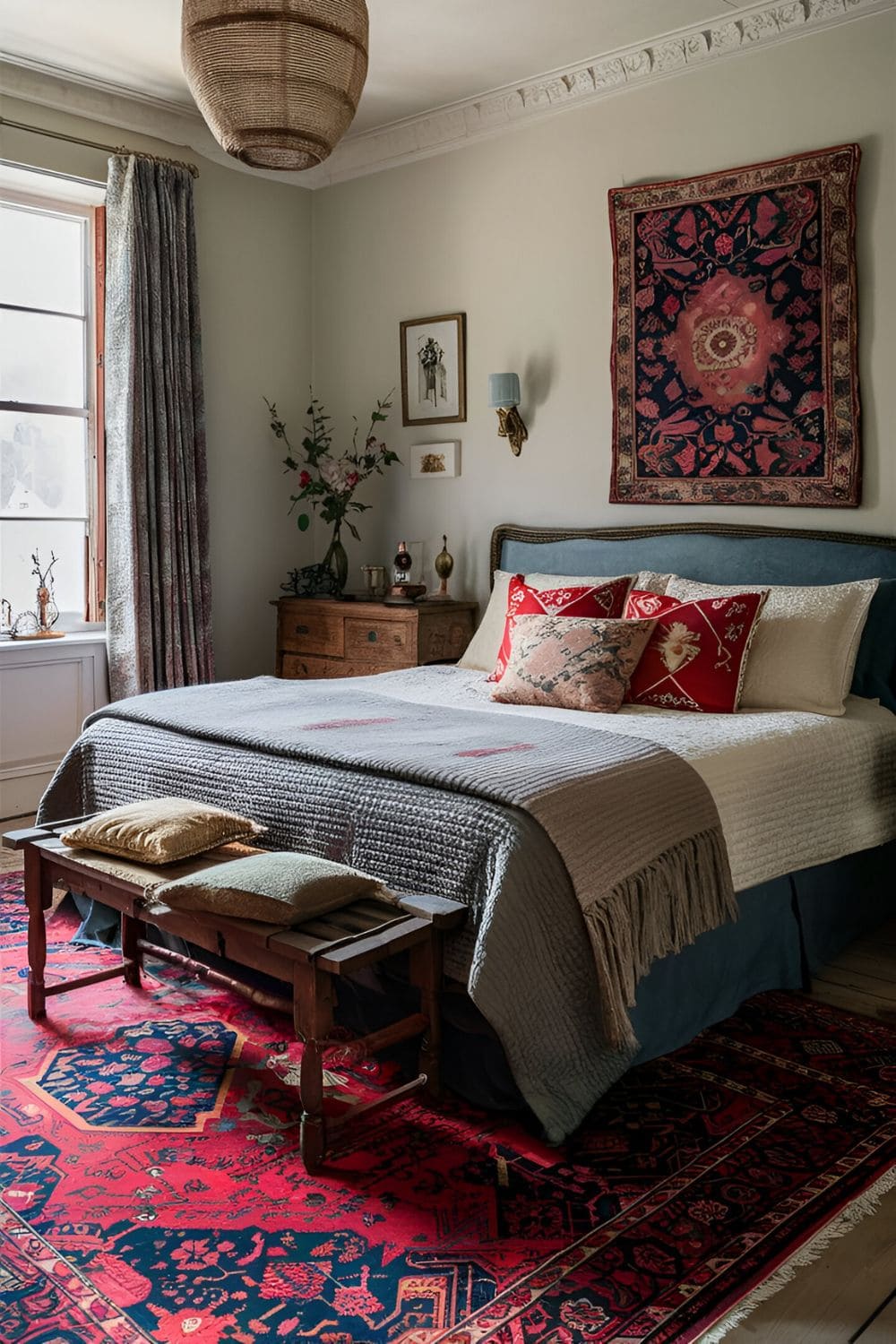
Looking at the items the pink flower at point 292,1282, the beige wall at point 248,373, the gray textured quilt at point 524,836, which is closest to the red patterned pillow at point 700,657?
the gray textured quilt at point 524,836

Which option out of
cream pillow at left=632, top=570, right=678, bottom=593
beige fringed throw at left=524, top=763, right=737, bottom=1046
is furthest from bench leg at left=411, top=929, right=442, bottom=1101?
cream pillow at left=632, top=570, right=678, bottom=593

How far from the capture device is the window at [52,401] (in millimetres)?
4828

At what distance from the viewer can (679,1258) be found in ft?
6.19

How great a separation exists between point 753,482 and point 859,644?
0.80 m

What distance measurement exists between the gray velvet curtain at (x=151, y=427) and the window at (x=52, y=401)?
0.64 feet

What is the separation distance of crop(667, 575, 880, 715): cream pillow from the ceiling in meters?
2.04

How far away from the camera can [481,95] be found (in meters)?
4.76

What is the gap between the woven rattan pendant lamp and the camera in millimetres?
2566

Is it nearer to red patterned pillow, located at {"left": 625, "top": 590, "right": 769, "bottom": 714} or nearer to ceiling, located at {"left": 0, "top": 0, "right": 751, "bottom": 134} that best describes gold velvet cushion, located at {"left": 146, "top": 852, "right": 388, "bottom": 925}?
red patterned pillow, located at {"left": 625, "top": 590, "right": 769, "bottom": 714}

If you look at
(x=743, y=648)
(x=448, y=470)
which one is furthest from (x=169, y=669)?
(x=743, y=648)

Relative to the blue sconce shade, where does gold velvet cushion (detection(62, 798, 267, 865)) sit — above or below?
below

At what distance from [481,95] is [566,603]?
229 centimetres

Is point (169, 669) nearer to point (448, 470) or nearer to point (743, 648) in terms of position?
point (448, 470)

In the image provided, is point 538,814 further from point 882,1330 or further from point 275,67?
point 275,67
